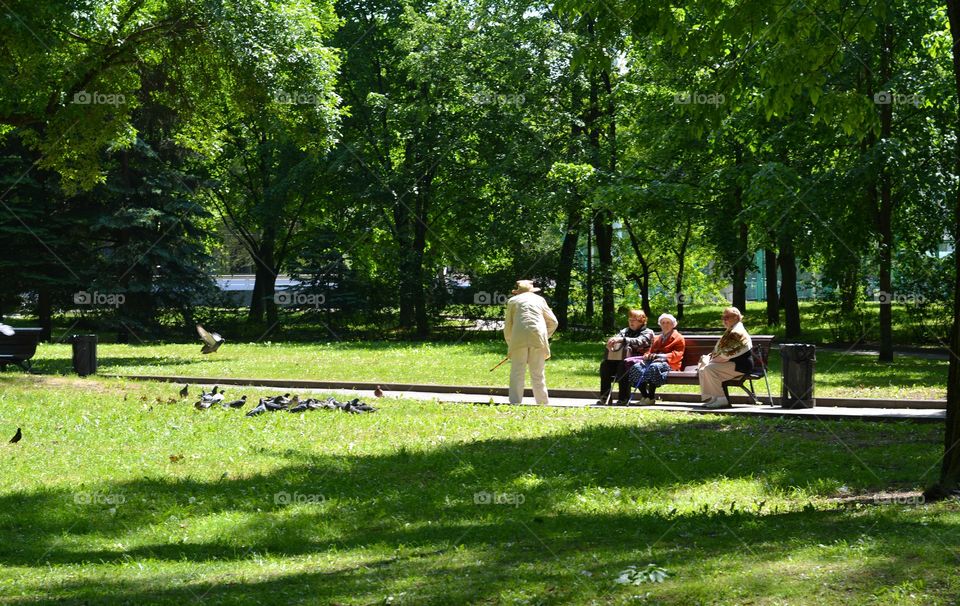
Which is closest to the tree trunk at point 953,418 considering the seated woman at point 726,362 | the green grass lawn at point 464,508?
the green grass lawn at point 464,508

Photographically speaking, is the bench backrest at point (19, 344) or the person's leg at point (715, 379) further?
the bench backrest at point (19, 344)

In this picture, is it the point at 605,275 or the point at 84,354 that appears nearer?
the point at 84,354

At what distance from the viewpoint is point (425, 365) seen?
24.1m

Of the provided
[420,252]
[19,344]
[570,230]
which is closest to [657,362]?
[19,344]

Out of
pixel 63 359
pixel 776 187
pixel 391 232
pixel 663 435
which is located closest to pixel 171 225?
pixel 391 232

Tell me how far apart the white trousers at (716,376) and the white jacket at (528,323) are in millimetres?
2292

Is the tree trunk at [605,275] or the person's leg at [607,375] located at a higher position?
the tree trunk at [605,275]

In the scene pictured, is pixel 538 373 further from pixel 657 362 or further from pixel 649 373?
pixel 657 362

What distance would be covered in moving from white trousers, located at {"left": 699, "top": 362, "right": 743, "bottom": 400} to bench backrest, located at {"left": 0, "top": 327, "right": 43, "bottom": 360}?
13492 mm

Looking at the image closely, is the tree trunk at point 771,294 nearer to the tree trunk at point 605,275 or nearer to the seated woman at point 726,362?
the tree trunk at point 605,275

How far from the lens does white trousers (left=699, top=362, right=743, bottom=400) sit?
1525 centimetres

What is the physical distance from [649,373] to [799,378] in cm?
212

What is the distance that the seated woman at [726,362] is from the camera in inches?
592

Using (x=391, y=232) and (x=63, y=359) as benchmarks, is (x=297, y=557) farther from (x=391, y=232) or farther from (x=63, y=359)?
(x=391, y=232)
